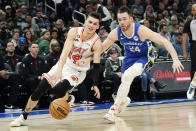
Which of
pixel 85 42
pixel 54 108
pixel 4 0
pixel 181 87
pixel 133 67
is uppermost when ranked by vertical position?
pixel 4 0

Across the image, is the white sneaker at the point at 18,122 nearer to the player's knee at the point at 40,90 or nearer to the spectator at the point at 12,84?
the player's knee at the point at 40,90

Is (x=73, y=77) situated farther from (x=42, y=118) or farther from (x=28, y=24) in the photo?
(x=28, y=24)

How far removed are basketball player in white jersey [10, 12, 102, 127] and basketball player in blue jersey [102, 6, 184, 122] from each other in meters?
0.41

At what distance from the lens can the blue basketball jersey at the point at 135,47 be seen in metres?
7.27

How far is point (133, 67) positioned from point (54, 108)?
1619mm

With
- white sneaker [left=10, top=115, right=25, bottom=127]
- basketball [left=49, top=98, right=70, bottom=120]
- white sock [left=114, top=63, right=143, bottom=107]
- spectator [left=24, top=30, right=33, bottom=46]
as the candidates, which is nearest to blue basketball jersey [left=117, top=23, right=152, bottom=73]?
white sock [left=114, top=63, right=143, bottom=107]

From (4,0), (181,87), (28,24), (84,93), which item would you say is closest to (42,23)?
(28,24)

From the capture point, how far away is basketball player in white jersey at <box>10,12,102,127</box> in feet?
22.4

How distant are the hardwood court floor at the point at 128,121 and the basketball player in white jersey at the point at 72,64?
521 mm

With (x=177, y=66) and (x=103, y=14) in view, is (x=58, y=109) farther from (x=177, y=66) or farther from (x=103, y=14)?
(x=103, y=14)

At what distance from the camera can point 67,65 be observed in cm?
727

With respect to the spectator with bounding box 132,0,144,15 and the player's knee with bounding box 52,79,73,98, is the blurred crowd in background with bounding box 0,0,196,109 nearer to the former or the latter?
the spectator with bounding box 132,0,144,15

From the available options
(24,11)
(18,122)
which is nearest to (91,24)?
(18,122)

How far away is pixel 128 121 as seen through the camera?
717 cm
